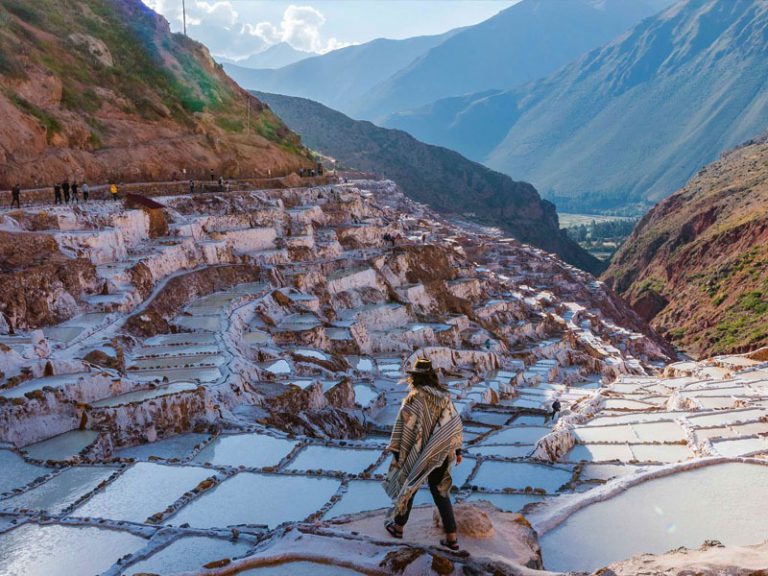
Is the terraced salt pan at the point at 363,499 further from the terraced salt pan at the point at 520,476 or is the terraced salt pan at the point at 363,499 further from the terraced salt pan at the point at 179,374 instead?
the terraced salt pan at the point at 179,374

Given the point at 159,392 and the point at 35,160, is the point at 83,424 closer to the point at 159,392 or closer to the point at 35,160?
the point at 159,392

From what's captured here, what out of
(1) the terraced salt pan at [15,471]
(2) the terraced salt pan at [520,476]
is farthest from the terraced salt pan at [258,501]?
(1) the terraced salt pan at [15,471]

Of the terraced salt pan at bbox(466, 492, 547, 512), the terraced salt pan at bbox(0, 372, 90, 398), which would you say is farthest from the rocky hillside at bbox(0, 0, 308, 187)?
the terraced salt pan at bbox(466, 492, 547, 512)

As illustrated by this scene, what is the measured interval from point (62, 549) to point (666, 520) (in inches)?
244

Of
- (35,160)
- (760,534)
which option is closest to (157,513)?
(760,534)

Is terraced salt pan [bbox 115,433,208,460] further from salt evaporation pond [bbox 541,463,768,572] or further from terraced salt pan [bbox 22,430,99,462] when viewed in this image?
salt evaporation pond [bbox 541,463,768,572]

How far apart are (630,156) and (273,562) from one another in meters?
201

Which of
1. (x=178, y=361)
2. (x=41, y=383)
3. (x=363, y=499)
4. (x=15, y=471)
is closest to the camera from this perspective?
(x=363, y=499)

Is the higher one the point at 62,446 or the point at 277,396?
the point at 62,446

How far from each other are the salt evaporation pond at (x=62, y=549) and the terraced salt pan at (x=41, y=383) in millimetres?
4143

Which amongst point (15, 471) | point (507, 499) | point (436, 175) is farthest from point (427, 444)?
point (436, 175)

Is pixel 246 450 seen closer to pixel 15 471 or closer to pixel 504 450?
pixel 15 471

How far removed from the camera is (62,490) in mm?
9695

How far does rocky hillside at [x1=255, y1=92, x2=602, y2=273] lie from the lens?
94.5 metres
